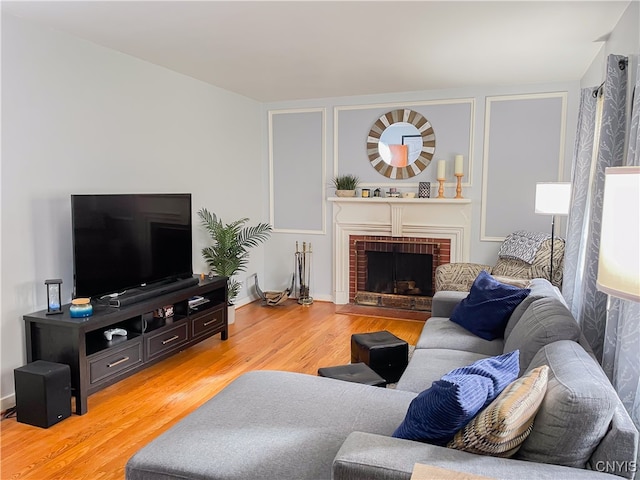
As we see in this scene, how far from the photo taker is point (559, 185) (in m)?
3.88

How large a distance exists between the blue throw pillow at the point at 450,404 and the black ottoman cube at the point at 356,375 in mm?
1100

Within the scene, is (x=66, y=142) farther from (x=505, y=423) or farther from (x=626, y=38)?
(x=626, y=38)

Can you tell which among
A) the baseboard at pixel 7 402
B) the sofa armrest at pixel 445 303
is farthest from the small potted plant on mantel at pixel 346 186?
the baseboard at pixel 7 402

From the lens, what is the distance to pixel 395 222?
565 cm

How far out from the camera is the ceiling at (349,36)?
2.92m

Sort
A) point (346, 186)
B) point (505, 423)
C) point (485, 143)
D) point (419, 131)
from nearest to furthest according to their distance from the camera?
point (505, 423)
point (485, 143)
point (419, 131)
point (346, 186)

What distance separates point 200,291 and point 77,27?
216 centimetres

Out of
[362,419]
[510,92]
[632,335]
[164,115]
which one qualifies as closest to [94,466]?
[362,419]

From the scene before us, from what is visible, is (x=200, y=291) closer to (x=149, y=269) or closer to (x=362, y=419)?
(x=149, y=269)

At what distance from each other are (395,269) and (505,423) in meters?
4.48

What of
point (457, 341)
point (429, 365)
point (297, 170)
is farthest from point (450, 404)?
point (297, 170)

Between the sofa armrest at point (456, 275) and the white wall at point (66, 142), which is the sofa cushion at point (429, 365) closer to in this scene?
the sofa armrest at point (456, 275)

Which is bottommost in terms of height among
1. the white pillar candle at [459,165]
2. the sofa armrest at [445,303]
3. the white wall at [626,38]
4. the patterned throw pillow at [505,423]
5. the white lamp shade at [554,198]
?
the sofa armrest at [445,303]

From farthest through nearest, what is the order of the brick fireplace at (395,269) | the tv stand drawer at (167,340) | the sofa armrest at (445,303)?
the brick fireplace at (395,269) → the sofa armrest at (445,303) → the tv stand drawer at (167,340)
